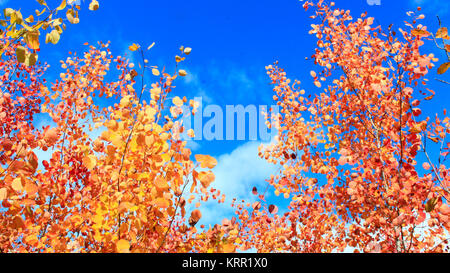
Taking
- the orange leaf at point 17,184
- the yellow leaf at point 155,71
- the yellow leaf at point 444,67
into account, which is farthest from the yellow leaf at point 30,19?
the yellow leaf at point 444,67

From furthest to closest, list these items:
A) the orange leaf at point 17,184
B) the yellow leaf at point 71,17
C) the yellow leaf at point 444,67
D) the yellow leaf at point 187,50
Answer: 1. the yellow leaf at point 187,50
2. the yellow leaf at point 71,17
3. the orange leaf at point 17,184
4. the yellow leaf at point 444,67

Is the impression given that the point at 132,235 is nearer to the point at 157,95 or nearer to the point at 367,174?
the point at 157,95

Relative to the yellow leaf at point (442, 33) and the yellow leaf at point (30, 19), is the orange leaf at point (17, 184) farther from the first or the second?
the yellow leaf at point (442, 33)

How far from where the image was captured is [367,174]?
4398 millimetres

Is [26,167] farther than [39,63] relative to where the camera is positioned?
No

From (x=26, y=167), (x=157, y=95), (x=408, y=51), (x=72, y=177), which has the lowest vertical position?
(x=26, y=167)

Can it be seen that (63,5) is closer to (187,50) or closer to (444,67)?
(187,50)

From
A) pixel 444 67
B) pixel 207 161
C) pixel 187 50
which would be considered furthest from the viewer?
pixel 187 50

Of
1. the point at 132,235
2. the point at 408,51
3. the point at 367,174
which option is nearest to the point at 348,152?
the point at 367,174

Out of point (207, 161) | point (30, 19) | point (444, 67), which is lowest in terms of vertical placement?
point (207, 161)

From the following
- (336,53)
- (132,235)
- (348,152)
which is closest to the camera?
(132,235)

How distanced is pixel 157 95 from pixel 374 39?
4700 mm

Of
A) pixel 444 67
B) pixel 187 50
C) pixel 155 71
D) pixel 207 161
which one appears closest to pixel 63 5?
pixel 155 71
